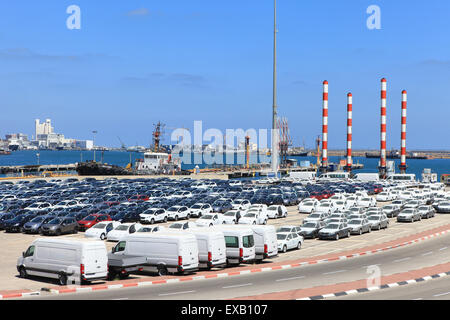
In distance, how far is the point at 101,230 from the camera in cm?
3731

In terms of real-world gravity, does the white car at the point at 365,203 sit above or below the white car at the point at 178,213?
below

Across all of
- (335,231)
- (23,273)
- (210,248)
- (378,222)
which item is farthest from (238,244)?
(378,222)

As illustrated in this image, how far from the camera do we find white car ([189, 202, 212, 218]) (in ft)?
162

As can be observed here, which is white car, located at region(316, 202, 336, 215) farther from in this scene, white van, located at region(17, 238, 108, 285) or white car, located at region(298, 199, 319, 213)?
white van, located at region(17, 238, 108, 285)

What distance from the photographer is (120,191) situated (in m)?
68.1

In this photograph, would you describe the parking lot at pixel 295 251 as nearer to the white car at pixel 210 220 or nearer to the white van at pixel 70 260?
the white van at pixel 70 260

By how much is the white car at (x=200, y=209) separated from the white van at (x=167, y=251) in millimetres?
24202

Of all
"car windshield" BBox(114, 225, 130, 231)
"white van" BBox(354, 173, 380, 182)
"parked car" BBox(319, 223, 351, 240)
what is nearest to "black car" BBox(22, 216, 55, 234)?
"car windshield" BBox(114, 225, 130, 231)

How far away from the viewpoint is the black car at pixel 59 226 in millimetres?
38469

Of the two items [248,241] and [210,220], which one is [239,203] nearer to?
[210,220]

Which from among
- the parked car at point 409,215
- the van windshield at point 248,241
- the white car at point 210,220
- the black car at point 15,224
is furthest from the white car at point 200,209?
the van windshield at point 248,241

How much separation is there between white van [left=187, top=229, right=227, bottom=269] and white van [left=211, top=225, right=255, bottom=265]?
46.3 inches
